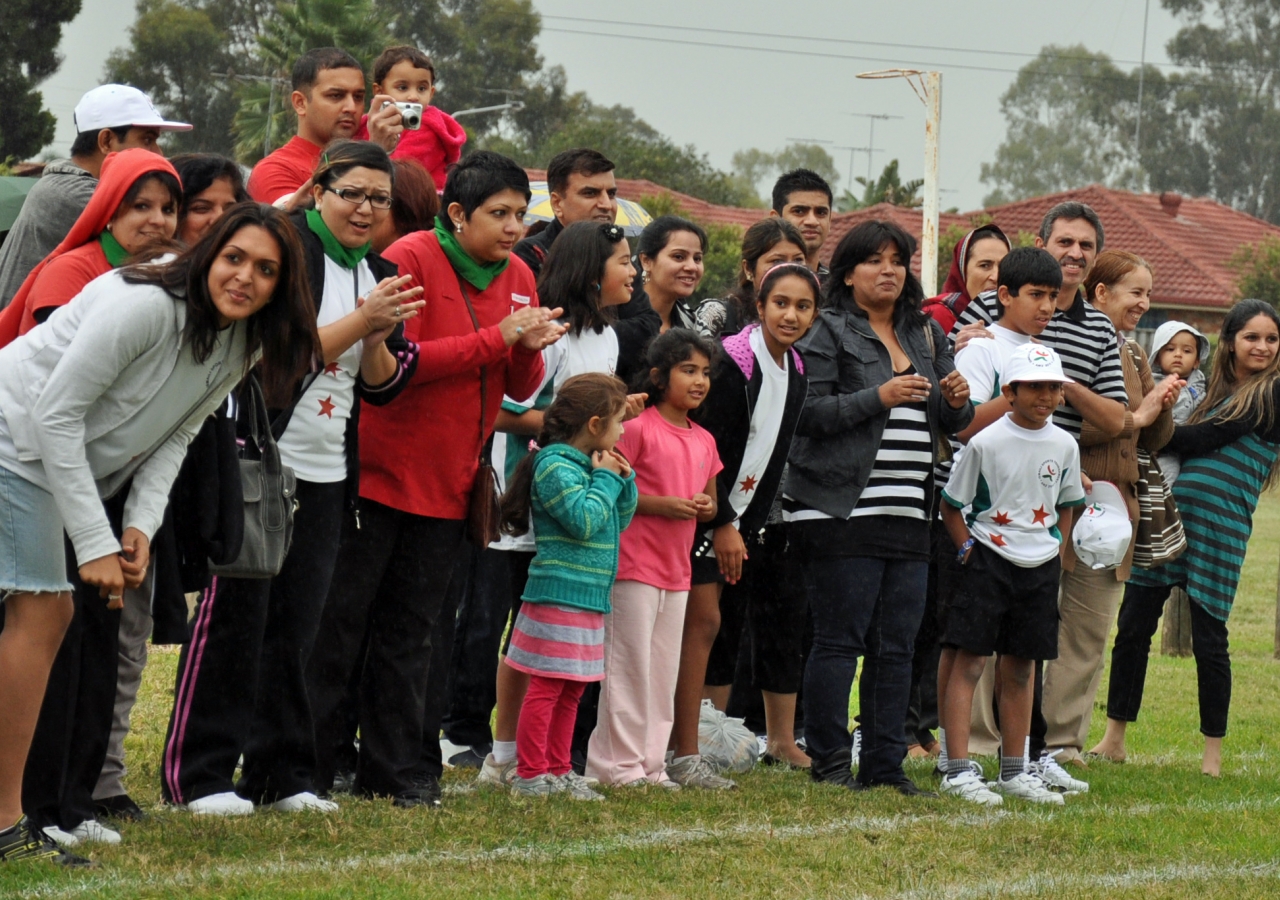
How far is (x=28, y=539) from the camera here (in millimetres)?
4324

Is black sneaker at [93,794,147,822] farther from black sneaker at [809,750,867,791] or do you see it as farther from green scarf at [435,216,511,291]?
black sneaker at [809,750,867,791]

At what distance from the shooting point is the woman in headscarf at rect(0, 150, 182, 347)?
189 inches

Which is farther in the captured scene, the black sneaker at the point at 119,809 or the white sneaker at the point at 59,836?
the black sneaker at the point at 119,809

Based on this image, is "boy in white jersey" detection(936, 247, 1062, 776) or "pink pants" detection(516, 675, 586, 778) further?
"boy in white jersey" detection(936, 247, 1062, 776)

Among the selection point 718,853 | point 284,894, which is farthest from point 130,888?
point 718,853

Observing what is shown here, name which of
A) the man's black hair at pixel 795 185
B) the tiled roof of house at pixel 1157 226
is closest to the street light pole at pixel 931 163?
the tiled roof of house at pixel 1157 226

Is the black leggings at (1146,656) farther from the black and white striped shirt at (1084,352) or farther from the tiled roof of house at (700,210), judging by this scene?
the tiled roof of house at (700,210)

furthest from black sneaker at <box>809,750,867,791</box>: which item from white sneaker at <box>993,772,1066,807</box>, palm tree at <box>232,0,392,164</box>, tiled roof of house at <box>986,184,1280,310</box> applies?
tiled roof of house at <box>986,184,1280,310</box>

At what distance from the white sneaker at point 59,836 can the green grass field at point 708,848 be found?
0.09 m

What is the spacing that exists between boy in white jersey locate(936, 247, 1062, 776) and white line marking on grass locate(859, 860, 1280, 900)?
1.66m

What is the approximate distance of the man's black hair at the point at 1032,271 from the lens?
7.00 m

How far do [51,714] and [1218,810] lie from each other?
4392mm

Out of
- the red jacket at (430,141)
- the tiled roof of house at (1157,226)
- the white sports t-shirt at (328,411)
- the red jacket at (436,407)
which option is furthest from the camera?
the tiled roof of house at (1157,226)

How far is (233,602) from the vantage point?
16.8ft
